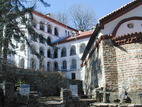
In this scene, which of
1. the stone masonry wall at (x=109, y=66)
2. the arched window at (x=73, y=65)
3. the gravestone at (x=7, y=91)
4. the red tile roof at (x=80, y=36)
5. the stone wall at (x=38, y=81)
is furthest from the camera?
the arched window at (x=73, y=65)

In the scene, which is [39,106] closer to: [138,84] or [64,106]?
[64,106]

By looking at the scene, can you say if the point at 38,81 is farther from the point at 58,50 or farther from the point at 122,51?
the point at 58,50

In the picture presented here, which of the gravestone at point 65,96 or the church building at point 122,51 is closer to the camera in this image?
the gravestone at point 65,96

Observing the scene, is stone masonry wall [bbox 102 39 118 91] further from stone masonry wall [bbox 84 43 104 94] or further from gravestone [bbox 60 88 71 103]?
gravestone [bbox 60 88 71 103]

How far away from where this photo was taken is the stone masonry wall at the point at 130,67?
9375 millimetres

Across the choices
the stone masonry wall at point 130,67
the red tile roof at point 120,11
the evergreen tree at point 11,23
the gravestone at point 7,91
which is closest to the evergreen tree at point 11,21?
the evergreen tree at point 11,23

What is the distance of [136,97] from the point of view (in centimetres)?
902

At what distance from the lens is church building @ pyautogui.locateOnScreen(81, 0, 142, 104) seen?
372 inches

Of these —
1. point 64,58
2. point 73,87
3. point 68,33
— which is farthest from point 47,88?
point 68,33

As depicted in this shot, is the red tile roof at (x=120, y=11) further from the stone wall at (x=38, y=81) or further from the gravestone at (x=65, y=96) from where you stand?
the stone wall at (x=38, y=81)

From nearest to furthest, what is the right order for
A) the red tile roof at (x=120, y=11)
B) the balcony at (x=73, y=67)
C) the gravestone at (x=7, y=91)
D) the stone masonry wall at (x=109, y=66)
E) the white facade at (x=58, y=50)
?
the gravestone at (x=7, y=91), the stone masonry wall at (x=109, y=66), the red tile roof at (x=120, y=11), the white facade at (x=58, y=50), the balcony at (x=73, y=67)

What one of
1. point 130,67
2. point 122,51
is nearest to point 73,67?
point 122,51

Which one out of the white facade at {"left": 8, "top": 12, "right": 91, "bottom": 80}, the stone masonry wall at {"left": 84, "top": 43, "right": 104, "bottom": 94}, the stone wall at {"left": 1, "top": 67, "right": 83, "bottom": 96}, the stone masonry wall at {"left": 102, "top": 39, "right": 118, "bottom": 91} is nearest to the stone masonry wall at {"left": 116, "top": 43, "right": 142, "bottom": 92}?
the stone masonry wall at {"left": 102, "top": 39, "right": 118, "bottom": 91}

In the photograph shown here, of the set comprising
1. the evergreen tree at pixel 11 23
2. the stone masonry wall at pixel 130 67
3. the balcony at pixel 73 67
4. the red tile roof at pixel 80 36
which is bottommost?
the stone masonry wall at pixel 130 67
